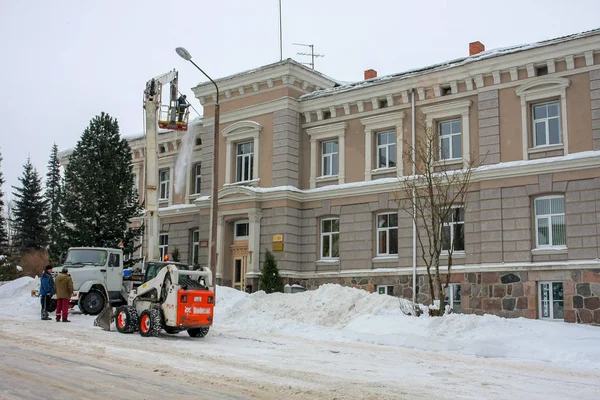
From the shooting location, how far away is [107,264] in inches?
932

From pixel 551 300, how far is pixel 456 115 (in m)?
8.10

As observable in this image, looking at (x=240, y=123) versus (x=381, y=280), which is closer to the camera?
(x=381, y=280)

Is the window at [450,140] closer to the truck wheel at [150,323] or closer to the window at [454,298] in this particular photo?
the window at [454,298]

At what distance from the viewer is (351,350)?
15562mm

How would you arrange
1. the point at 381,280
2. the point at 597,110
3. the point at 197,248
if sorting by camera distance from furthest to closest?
the point at 197,248 → the point at 381,280 → the point at 597,110

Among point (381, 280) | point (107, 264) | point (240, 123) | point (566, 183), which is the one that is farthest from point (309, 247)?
point (566, 183)

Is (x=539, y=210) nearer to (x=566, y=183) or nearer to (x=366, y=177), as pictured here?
(x=566, y=183)

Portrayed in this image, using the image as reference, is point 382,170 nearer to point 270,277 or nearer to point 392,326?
point 270,277

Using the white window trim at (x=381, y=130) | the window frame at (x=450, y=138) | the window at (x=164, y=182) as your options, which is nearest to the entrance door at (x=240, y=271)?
the white window trim at (x=381, y=130)

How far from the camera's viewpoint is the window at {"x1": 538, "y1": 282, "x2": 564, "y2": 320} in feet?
74.1

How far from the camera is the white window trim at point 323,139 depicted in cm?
2944

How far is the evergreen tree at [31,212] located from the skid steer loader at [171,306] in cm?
4757

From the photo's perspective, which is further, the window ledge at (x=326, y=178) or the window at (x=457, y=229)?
the window ledge at (x=326, y=178)

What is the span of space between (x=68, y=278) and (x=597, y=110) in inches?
724
